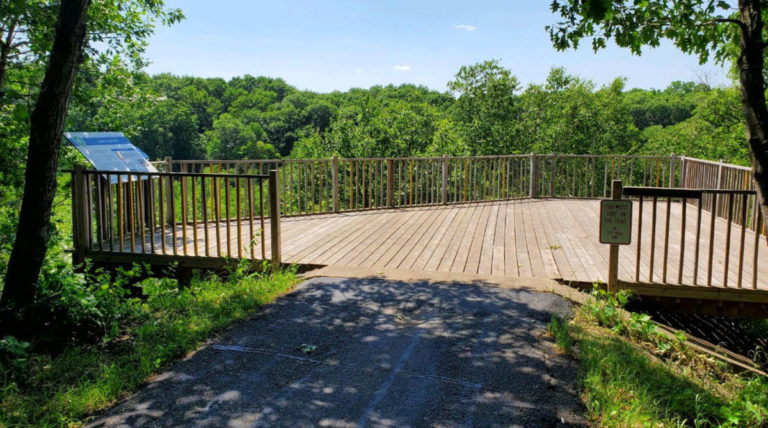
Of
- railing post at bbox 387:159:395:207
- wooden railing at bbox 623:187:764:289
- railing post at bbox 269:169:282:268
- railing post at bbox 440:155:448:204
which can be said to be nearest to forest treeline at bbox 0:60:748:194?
railing post at bbox 269:169:282:268

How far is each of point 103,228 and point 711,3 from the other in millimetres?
6487

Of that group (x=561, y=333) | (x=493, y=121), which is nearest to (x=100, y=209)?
(x=561, y=333)

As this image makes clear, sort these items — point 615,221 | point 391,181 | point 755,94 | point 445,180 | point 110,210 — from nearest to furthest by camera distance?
point 755,94
point 615,221
point 110,210
point 391,181
point 445,180

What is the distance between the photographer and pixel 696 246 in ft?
15.6

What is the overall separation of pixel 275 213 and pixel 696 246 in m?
4.02

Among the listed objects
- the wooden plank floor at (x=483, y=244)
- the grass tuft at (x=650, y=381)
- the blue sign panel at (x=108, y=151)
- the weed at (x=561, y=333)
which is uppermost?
the blue sign panel at (x=108, y=151)

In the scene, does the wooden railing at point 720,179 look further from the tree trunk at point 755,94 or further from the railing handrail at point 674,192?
the tree trunk at point 755,94

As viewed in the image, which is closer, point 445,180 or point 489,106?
point 445,180

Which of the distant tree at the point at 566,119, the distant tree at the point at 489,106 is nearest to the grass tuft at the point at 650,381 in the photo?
the distant tree at the point at 489,106

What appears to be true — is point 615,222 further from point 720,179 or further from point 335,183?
point 335,183

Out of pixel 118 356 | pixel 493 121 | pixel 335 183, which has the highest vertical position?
pixel 493 121

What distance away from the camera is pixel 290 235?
25.8ft

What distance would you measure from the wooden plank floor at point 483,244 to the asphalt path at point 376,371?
144cm

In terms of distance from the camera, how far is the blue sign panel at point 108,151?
6.60 meters
